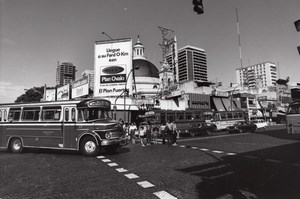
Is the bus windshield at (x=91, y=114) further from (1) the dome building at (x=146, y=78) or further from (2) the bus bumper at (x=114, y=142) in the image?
(1) the dome building at (x=146, y=78)

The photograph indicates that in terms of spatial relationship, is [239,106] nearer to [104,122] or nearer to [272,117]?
[272,117]

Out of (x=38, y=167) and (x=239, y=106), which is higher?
(x=239, y=106)

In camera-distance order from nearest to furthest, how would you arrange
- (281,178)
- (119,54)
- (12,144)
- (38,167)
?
(281,178) < (38,167) < (12,144) < (119,54)

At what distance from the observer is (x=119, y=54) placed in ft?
95.0

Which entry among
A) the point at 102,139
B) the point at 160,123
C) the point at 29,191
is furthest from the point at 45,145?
the point at 160,123

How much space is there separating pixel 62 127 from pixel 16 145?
3.93 m

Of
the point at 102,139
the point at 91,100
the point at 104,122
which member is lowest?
the point at 102,139

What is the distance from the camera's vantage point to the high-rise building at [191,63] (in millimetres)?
187375

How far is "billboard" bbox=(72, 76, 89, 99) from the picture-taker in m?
40.6

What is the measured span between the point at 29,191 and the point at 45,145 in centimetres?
748

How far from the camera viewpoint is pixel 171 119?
27.3 m

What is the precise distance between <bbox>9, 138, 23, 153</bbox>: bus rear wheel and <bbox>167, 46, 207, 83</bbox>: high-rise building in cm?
17523

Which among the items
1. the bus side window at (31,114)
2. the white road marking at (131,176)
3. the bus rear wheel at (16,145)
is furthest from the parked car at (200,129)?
the white road marking at (131,176)

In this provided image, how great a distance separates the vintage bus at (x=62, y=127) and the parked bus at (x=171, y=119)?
13883 millimetres
